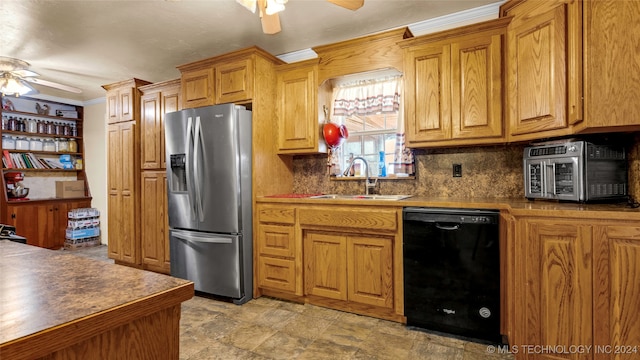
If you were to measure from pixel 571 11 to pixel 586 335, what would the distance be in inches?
69.3

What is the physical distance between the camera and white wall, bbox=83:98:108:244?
17.9ft

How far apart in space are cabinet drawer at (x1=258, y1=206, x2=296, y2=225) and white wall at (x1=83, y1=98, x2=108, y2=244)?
13.1 feet

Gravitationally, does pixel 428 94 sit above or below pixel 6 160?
above

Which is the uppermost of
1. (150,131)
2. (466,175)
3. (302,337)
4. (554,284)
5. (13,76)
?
(13,76)

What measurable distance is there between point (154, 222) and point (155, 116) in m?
1.26

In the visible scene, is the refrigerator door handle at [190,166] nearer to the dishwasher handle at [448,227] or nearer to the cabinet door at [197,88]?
the cabinet door at [197,88]

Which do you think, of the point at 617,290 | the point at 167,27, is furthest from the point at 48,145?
the point at 617,290

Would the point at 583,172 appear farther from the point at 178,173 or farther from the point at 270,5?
the point at 178,173

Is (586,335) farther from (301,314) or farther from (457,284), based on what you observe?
(301,314)

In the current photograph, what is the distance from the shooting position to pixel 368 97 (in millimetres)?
3135

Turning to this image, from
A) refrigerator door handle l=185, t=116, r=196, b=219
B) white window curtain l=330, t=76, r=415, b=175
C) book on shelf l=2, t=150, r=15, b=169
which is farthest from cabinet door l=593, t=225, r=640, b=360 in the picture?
book on shelf l=2, t=150, r=15, b=169

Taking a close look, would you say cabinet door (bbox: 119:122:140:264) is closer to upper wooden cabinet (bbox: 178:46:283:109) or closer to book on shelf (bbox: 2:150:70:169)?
upper wooden cabinet (bbox: 178:46:283:109)

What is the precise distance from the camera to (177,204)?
3.13m

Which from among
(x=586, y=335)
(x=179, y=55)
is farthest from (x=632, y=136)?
(x=179, y=55)
